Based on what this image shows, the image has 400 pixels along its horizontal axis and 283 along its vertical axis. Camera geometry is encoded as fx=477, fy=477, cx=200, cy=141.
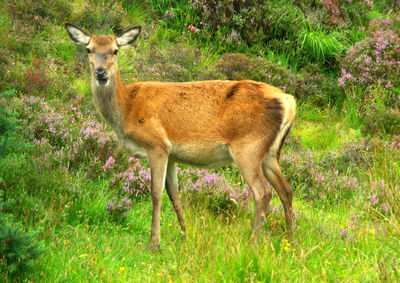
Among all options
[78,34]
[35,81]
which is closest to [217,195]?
[78,34]

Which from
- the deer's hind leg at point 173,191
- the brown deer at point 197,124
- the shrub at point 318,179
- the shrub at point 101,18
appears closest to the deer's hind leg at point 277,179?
the brown deer at point 197,124

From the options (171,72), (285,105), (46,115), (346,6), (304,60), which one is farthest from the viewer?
(346,6)

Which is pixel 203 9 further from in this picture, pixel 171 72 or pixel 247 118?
pixel 247 118

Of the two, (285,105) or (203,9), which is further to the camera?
(203,9)

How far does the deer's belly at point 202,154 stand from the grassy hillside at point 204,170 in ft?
1.43

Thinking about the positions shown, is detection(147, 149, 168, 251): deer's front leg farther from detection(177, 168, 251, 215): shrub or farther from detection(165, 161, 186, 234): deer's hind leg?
detection(177, 168, 251, 215): shrub

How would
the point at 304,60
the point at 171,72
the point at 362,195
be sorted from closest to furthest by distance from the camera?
the point at 362,195, the point at 171,72, the point at 304,60

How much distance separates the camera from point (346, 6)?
37.4ft

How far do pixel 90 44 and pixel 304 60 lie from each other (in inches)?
245

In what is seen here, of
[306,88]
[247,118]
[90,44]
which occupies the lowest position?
[306,88]

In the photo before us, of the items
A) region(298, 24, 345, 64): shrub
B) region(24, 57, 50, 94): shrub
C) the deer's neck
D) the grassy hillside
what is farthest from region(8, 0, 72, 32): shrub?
region(298, 24, 345, 64): shrub

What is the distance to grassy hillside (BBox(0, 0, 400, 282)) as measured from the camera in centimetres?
372

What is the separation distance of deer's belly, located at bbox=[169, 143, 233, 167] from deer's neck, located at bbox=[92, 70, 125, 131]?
68cm

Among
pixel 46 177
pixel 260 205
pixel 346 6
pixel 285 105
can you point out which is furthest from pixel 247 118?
pixel 346 6
